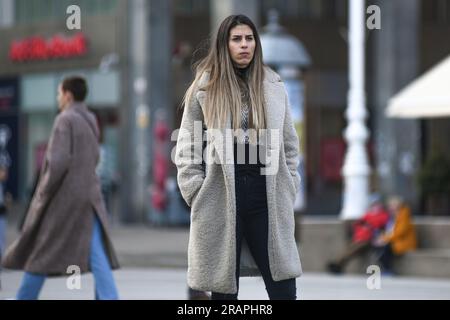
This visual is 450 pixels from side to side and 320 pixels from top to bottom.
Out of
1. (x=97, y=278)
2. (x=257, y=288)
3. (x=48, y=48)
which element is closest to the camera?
(x=97, y=278)

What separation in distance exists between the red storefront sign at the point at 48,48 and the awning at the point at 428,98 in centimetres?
2022

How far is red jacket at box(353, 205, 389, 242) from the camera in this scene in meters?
17.7

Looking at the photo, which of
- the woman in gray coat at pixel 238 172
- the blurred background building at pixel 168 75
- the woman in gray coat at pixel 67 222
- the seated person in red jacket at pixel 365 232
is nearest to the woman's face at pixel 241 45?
the woman in gray coat at pixel 238 172

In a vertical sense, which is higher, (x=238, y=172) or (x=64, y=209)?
(x=238, y=172)

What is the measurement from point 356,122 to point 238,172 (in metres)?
12.7

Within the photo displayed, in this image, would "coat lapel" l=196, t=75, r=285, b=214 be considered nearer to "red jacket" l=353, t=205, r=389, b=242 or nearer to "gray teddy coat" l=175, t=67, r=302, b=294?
"gray teddy coat" l=175, t=67, r=302, b=294

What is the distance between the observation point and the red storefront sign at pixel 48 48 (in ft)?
119

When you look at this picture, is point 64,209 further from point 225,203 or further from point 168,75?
point 168,75

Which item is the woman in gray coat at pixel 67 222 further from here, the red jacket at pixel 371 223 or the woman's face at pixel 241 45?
the red jacket at pixel 371 223

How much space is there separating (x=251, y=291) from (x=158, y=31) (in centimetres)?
2065

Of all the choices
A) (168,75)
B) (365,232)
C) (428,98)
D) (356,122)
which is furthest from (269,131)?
(168,75)

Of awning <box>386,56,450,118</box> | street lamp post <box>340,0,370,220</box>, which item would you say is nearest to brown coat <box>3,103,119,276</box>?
awning <box>386,56,450,118</box>

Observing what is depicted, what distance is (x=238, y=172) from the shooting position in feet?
22.5

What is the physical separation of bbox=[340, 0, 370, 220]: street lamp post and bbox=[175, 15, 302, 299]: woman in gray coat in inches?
471
